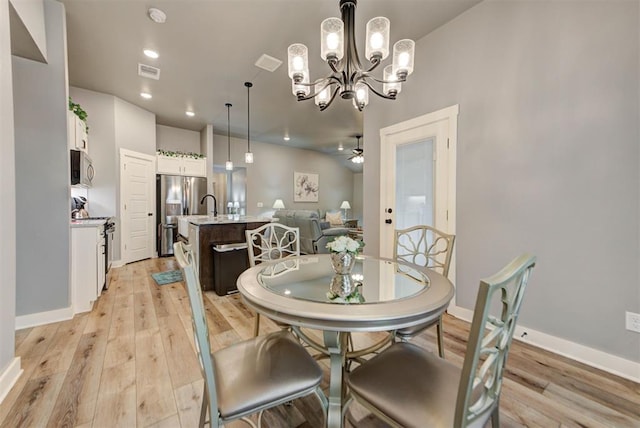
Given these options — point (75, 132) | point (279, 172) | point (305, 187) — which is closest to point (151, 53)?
point (75, 132)

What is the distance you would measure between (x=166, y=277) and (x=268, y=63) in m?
3.34

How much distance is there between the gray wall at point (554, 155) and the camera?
5.52 feet

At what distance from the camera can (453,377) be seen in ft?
3.29

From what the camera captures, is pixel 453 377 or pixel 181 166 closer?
pixel 453 377

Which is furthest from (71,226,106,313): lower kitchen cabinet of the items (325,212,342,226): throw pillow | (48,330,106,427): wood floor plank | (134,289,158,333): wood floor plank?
(325,212,342,226): throw pillow

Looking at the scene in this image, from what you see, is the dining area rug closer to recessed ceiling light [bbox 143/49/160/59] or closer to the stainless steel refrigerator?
the stainless steel refrigerator

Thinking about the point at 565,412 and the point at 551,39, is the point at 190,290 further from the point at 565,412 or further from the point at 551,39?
the point at 551,39

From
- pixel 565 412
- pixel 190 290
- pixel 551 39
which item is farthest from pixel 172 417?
pixel 551 39

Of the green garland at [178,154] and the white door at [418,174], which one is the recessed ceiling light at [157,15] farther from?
the green garland at [178,154]

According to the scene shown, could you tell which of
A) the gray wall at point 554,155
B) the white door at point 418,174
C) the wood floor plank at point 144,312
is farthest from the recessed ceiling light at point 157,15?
the wood floor plank at point 144,312

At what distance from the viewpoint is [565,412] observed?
4.55 feet

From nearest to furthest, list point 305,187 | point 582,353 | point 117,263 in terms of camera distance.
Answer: point 582,353 < point 117,263 < point 305,187

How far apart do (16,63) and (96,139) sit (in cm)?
219

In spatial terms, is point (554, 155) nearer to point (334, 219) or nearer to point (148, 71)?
point (148, 71)
